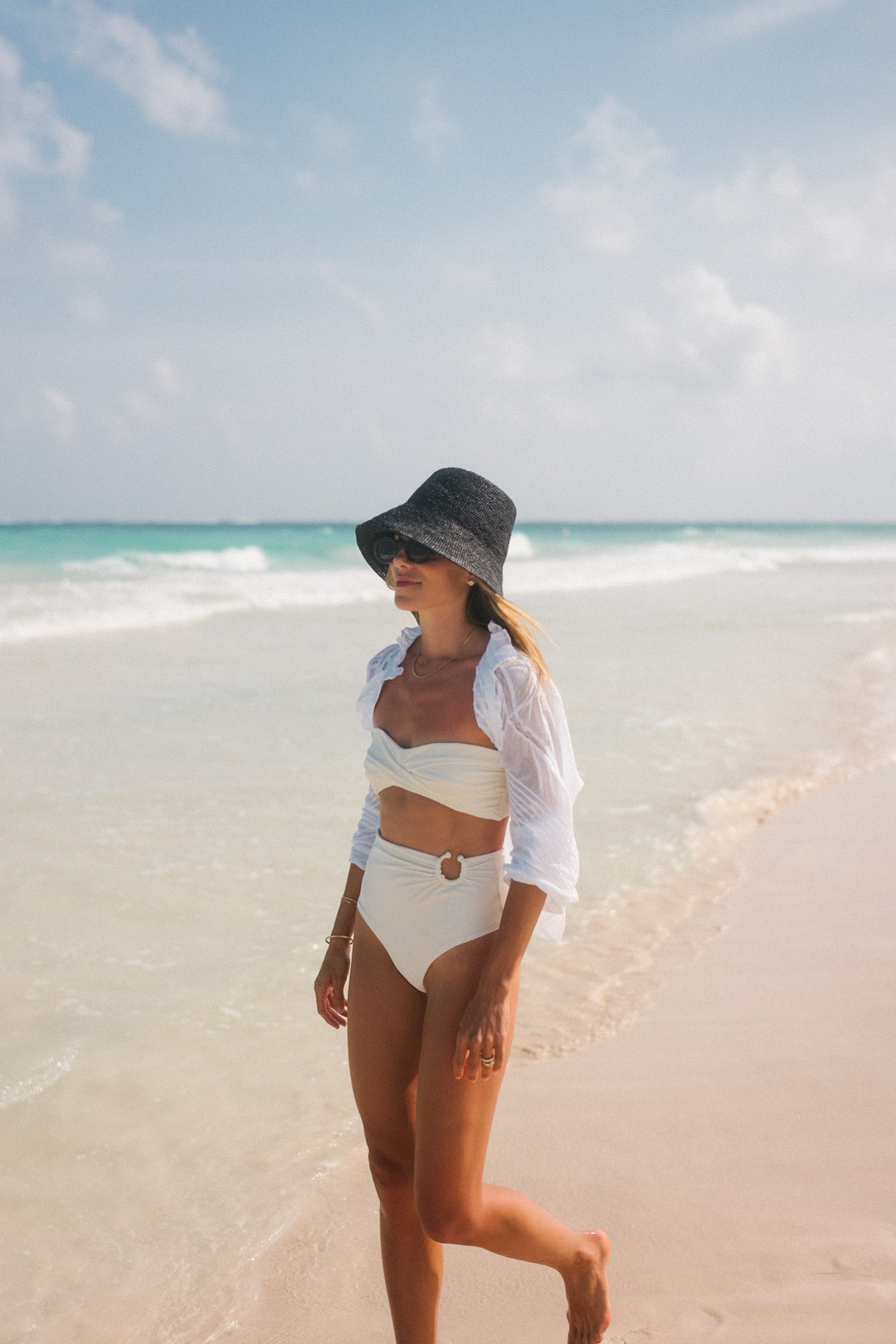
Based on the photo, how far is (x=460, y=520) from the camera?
239 cm

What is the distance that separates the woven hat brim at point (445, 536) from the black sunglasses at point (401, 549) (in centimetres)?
2

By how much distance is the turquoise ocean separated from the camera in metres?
2.93

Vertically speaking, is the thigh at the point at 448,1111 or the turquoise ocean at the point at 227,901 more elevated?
the thigh at the point at 448,1111

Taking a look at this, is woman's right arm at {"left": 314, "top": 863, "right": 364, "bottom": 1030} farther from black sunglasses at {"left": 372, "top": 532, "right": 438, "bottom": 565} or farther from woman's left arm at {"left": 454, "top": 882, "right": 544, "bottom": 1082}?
black sunglasses at {"left": 372, "top": 532, "right": 438, "bottom": 565}

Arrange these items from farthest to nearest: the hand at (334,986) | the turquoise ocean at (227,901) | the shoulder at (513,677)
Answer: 1. the turquoise ocean at (227,901)
2. the hand at (334,986)
3. the shoulder at (513,677)

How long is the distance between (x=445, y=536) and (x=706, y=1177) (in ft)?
6.86

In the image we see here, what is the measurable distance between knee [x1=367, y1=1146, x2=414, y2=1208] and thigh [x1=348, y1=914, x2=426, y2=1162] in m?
0.01

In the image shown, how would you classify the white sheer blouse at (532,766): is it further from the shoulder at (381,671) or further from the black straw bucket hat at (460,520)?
the shoulder at (381,671)

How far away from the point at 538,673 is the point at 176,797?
4820 mm

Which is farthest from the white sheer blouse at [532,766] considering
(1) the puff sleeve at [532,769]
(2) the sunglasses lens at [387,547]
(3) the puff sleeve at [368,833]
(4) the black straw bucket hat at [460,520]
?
(3) the puff sleeve at [368,833]

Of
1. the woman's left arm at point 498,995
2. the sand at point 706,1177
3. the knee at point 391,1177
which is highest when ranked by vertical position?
the woman's left arm at point 498,995

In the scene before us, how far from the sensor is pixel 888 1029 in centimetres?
387

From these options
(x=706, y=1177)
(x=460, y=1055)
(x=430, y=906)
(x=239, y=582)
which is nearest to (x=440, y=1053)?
(x=460, y=1055)

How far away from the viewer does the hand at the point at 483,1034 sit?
2.12m
